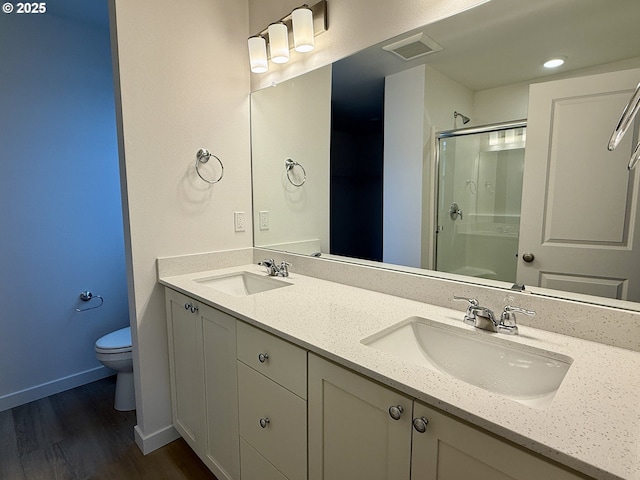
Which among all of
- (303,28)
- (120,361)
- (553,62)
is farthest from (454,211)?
(120,361)

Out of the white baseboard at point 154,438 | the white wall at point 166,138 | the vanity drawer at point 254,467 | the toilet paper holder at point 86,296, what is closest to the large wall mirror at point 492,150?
the white wall at point 166,138

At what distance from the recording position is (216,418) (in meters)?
1.45

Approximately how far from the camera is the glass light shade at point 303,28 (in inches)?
63.6

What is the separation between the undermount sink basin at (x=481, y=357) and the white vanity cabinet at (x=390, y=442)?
0.17 metres

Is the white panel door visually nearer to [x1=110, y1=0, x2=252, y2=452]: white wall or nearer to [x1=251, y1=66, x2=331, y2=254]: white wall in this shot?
[x1=251, y1=66, x2=331, y2=254]: white wall

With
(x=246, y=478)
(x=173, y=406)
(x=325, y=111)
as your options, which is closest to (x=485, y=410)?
(x=246, y=478)

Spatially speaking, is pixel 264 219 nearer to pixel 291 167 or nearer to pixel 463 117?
pixel 291 167

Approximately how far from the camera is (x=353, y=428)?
0.89 m

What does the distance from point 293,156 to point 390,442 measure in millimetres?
1601

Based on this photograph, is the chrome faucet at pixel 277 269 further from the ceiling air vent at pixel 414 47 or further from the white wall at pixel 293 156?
the ceiling air vent at pixel 414 47

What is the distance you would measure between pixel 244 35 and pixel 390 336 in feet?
6.27

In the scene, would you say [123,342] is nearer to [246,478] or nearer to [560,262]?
[246,478]

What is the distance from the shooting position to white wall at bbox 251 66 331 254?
73.2 inches

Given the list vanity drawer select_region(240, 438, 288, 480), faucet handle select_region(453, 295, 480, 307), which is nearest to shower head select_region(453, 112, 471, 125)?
faucet handle select_region(453, 295, 480, 307)
